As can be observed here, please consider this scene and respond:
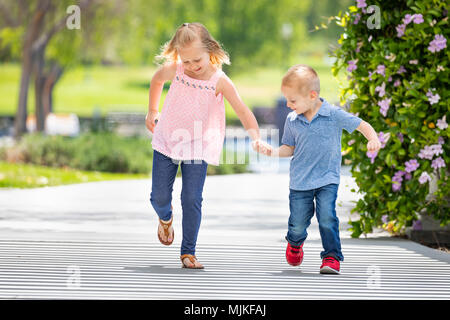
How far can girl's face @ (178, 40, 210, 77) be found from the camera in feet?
18.5

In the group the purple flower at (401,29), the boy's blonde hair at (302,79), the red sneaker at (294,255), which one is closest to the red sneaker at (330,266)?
the red sneaker at (294,255)

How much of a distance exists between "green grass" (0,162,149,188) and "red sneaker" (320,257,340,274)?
8.78 meters

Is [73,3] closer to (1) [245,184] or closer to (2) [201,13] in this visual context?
(1) [245,184]

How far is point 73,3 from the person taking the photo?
22.9 meters

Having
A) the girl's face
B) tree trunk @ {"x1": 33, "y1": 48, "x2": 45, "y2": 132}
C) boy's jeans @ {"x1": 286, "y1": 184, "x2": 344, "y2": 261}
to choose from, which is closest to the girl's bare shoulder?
the girl's face

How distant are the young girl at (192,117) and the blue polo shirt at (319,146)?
33cm

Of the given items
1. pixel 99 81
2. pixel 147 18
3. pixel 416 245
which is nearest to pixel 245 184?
pixel 416 245

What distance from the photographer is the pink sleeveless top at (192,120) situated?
5793 mm

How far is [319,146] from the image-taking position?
5.81 meters

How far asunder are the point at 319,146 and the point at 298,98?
36cm

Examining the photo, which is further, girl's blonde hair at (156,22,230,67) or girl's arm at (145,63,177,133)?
girl's arm at (145,63,177,133)

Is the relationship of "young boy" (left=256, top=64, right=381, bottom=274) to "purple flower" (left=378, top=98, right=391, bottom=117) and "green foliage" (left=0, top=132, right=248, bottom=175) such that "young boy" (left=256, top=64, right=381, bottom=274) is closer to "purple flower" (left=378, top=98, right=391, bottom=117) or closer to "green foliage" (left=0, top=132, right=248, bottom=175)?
"purple flower" (left=378, top=98, right=391, bottom=117)

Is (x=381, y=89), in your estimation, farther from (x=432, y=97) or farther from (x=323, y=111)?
(x=323, y=111)

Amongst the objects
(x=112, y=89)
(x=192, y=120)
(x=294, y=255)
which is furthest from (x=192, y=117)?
(x=112, y=89)
